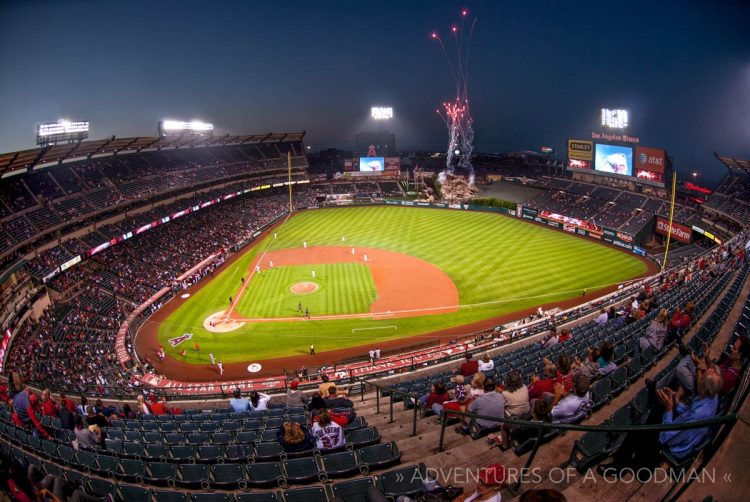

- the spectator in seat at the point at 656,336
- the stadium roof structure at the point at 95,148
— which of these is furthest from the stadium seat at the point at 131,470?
the stadium roof structure at the point at 95,148

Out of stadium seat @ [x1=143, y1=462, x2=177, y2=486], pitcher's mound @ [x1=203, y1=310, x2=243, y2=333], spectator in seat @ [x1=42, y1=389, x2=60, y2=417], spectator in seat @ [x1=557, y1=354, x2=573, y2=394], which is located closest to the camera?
stadium seat @ [x1=143, y1=462, x2=177, y2=486]

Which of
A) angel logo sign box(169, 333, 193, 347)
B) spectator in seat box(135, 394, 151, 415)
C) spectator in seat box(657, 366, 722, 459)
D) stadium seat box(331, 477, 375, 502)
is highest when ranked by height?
spectator in seat box(657, 366, 722, 459)

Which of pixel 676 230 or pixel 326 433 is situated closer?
pixel 326 433

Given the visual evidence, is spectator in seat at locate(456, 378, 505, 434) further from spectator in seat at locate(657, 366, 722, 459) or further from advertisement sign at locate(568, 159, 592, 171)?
advertisement sign at locate(568, 159, 592, 171)

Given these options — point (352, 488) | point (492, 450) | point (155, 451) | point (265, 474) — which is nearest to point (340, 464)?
point (352, 488)

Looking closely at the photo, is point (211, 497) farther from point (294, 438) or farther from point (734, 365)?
point (734, 365)

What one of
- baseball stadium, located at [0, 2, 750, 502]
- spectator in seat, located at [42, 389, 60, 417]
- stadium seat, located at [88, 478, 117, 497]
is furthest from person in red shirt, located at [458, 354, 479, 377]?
spectator in seat, located at [42, 389, 60, 417]

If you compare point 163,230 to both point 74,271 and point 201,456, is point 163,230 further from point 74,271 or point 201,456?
point 201,456
